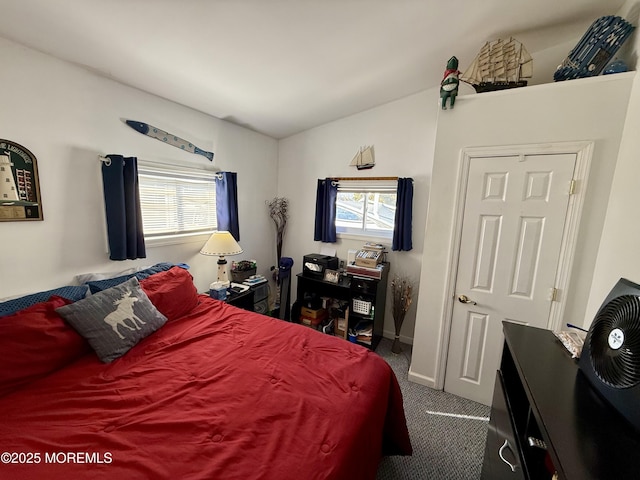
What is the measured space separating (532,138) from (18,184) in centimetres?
327

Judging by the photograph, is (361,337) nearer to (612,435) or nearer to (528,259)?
(528,259)

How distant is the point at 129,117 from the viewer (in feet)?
6.89

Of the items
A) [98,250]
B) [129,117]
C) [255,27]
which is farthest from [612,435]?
[129,117]

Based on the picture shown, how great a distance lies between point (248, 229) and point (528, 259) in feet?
9.23

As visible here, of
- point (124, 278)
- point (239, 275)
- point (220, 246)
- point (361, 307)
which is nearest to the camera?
point (124, 278)

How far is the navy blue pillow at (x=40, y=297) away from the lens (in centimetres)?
144

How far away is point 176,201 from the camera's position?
2.58 m

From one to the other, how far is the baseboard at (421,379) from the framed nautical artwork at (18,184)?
9.88ft

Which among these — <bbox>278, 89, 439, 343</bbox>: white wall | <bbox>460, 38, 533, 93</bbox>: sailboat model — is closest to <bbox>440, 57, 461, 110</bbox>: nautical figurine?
<bbox>460, 38, 533, 93</bbox>: sailboat model

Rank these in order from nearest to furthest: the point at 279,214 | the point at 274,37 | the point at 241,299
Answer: the point at 274,37 < the point at 241,299 < the point at 279,214

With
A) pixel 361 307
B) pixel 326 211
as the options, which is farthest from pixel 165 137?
pixel 361 307

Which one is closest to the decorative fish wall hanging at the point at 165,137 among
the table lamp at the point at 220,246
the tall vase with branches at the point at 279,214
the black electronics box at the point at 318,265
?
the table lamp at the point at 220,246

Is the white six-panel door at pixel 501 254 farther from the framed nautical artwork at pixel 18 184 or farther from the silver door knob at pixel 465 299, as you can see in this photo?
the framed nautical artwork at pixel 18 184

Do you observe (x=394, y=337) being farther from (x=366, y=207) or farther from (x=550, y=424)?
(x=550, y=424)
